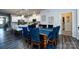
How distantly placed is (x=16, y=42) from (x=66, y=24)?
116 cm

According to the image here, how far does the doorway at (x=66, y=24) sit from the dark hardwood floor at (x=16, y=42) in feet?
0.37

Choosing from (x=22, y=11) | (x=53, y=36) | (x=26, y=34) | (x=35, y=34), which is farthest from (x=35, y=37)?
(x=22, y=11)

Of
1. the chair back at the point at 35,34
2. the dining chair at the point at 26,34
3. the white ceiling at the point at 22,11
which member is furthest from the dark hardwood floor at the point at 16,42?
the white ceiling at the point at 22,11

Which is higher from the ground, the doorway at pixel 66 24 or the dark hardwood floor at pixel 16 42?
the doorway at pixel 66 24

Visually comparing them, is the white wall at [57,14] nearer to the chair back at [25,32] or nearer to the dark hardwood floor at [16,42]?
the dark hardwood floor at [16,42]

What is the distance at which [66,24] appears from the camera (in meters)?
2.28

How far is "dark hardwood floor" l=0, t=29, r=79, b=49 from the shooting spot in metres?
2.26

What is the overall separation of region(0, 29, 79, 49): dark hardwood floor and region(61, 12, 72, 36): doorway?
112 millimetres

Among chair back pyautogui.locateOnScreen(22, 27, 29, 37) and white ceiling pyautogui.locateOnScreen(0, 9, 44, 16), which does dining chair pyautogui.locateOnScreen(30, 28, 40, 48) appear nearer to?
chair back pyautogui.locateOnScreen(22, 27, 29, 37)

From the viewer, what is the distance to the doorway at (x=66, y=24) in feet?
7.32

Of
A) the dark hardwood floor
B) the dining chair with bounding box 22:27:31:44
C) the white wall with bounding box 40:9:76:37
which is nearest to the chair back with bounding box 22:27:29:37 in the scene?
the dining chair with bounding box 22:27:31:44
